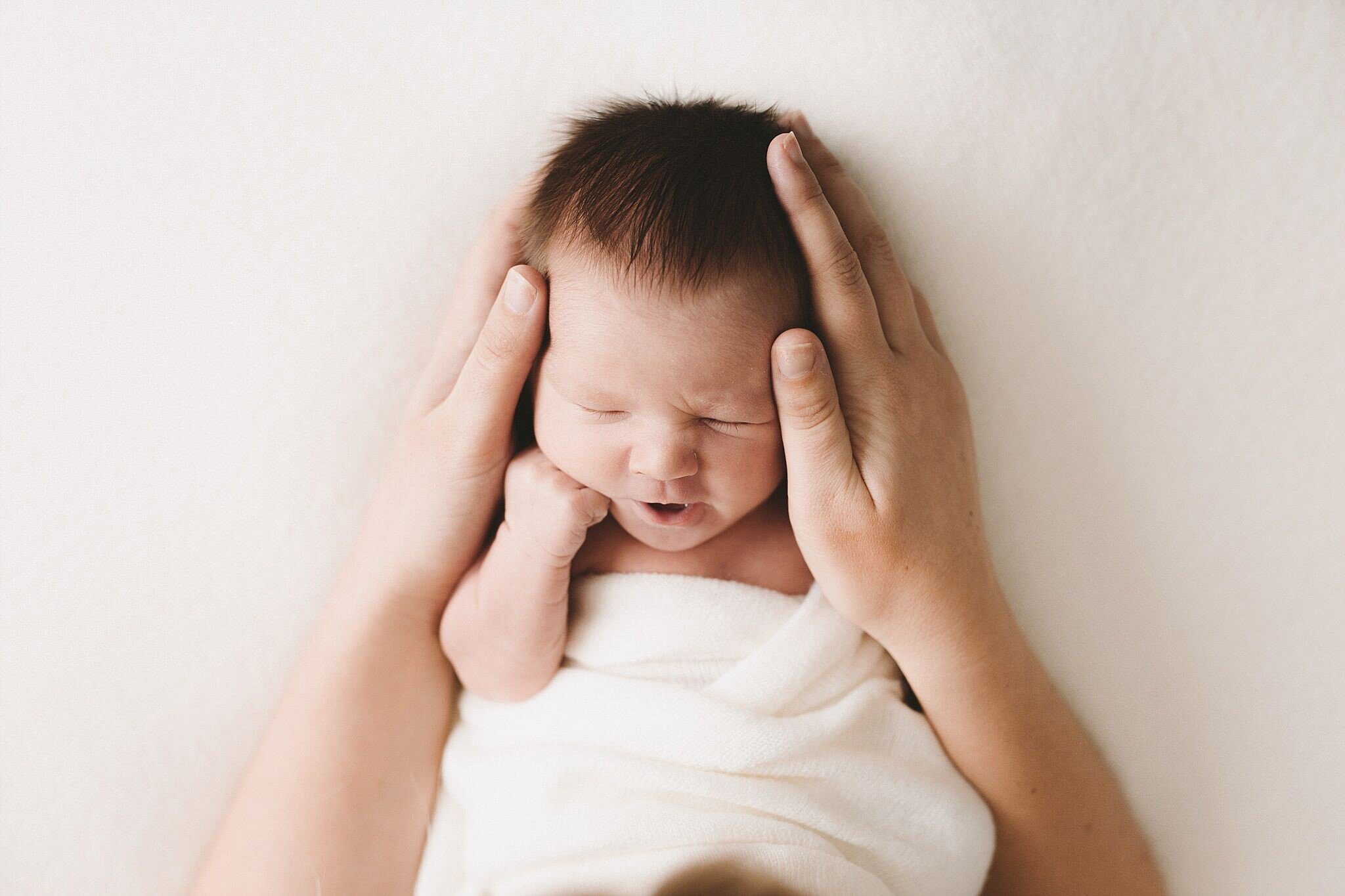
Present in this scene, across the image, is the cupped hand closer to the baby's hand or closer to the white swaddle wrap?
the white swaddle wrap

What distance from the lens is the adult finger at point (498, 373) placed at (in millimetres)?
953

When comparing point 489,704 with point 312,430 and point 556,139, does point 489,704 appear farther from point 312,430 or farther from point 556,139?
point 556,139

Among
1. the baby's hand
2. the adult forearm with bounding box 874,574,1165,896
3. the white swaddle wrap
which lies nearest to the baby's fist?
the baby's hand

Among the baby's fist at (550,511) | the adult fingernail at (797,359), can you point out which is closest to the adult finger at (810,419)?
the adult fingernail at (797,359)

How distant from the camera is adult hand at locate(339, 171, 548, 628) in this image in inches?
39.5

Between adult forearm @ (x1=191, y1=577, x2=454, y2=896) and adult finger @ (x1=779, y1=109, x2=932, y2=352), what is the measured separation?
66cm

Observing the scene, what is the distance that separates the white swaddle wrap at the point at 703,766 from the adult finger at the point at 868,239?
1.09 ft

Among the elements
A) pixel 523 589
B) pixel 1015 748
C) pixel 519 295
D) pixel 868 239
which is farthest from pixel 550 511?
pixel 1015 748

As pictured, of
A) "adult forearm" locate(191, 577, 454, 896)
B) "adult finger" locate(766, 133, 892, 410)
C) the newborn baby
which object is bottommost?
"adult forearm" locate(191, 577, 454, 896)

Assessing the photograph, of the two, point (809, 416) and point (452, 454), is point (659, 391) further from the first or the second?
point (452, 454)

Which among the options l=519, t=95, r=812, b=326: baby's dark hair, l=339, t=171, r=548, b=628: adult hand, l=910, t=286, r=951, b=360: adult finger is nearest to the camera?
l=519, t=95, r=812, b=326: baby's dark hair

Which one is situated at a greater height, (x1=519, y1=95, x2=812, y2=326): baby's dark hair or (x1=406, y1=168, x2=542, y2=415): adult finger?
(x1=519, y1=95, x2=812, y2=326): baby's dark hair

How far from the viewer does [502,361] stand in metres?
0.97

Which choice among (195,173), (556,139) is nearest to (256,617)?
(195,173)
